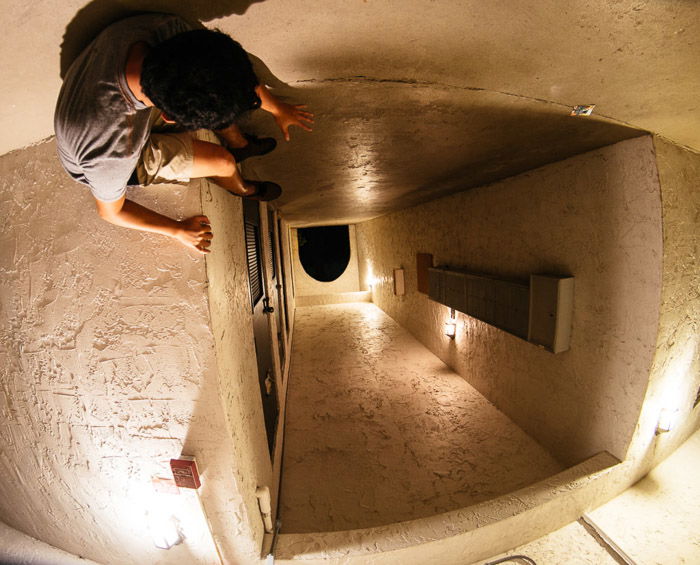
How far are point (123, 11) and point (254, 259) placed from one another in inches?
77.8

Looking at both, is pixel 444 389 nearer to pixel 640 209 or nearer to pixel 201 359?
pixel 640 209

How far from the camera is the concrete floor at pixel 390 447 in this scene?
227cm

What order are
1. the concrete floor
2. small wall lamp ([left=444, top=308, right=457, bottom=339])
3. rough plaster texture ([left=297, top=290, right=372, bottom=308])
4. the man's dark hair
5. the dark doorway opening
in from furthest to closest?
the dark doorway opening < rough plaster texture ([left=297, top=290, right=372, bottom=308]) < small wall lamp ([left=444, top=308, right=457, bottom=339]) < the concrete floor < the man's dark hair

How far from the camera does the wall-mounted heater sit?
2.36 metres

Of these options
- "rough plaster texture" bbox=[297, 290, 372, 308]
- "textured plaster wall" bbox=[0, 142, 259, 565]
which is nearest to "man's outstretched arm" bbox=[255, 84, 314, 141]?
"textured plaster wall" bbox=[0, 142, 259, 565]

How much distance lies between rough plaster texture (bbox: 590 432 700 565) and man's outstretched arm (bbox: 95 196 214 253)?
326 cm

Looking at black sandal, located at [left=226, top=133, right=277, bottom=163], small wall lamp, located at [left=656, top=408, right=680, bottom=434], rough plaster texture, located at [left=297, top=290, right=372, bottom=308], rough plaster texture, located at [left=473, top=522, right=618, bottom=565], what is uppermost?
black sandal, located at [left=226, top=133, right=277, bottom=163]

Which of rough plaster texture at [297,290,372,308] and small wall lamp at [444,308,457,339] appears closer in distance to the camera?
small wall lamp at [444,308,457,339]

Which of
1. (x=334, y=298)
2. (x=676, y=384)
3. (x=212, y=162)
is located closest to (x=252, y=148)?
(x=212, y=162)

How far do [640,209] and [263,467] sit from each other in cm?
325

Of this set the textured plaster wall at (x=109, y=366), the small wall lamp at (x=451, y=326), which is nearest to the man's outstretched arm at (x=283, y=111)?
the textured plaster wall at (x=109, y=366)

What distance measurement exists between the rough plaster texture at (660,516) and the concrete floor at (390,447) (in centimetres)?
49

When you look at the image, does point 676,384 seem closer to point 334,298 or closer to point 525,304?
point 525,304

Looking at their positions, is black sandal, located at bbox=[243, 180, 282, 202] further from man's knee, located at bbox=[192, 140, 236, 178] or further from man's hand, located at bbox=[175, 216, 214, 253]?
man's hand, located at bbox=[175, 216, 214, 253]
